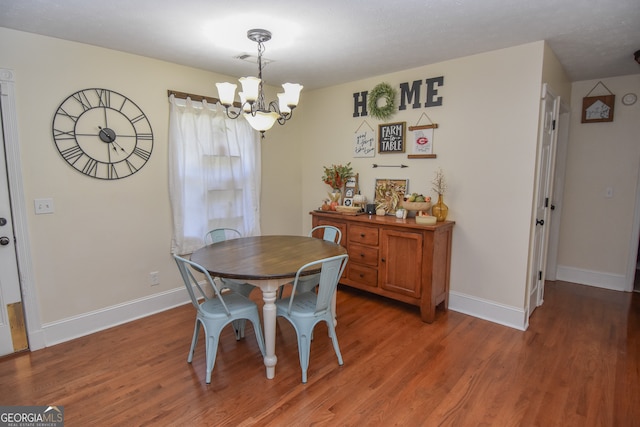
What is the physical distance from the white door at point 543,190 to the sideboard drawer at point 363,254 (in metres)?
1.38

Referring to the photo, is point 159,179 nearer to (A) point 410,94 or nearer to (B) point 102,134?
(B) point 102,134

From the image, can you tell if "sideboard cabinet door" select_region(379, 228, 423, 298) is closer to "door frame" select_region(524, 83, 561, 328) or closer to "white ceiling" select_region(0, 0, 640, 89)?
"door frame" select_region(524, 83, 561, 328)

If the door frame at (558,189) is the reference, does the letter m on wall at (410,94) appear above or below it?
above

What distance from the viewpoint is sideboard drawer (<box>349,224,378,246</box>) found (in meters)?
3.41

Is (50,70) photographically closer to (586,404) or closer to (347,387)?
(347,387)

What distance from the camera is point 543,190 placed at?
3.14 m

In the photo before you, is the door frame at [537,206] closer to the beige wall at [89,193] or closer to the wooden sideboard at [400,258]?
the wooden sideboard at [400,258]

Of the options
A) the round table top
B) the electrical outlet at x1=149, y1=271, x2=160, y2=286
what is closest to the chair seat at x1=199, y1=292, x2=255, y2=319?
the round table top

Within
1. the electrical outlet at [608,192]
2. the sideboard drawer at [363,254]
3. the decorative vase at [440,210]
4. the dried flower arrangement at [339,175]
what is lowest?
the sideboard drawer at [363,254]

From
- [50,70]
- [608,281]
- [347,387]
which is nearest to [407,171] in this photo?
[347,387]

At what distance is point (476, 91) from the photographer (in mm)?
3047

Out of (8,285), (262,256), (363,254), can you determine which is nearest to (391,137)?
(363,254)

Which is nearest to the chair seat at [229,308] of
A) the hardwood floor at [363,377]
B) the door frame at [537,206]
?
the hardwood floor at [363,377]

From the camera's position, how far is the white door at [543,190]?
2.88m
